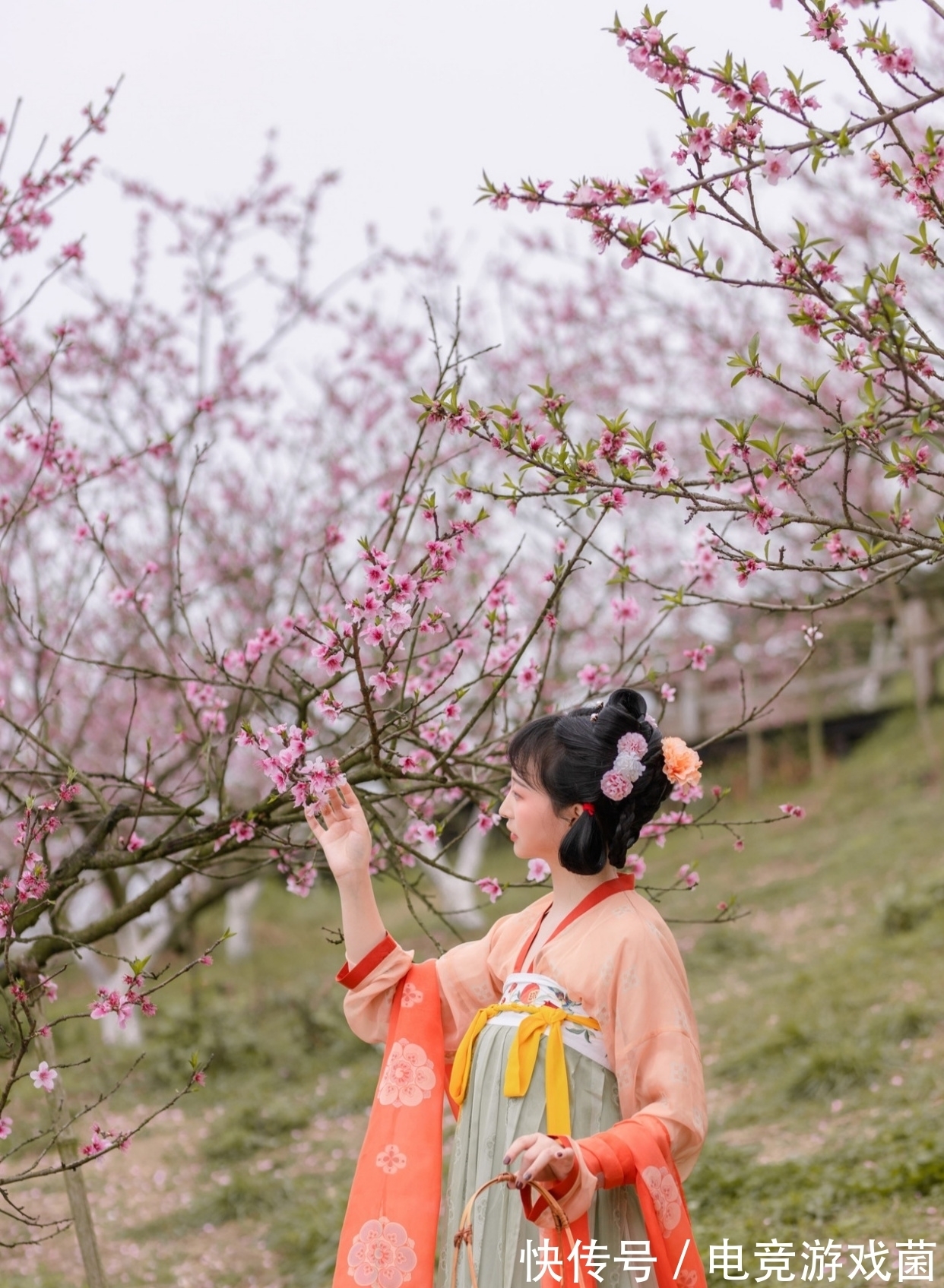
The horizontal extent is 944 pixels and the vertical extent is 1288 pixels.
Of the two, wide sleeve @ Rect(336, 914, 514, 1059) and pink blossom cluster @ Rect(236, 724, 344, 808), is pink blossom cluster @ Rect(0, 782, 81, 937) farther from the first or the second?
wide sleeve @ Rect(336, 914, 514, 1059)

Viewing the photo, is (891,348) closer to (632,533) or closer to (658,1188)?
(658,1188)

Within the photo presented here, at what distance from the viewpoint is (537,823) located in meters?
2.64

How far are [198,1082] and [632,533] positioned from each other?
36.1 feet

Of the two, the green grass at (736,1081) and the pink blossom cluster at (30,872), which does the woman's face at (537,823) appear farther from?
the green grass at (736,1081)

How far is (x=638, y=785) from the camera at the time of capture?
2617 mm

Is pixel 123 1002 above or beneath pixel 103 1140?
above

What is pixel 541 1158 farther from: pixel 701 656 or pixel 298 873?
pixel 701 656

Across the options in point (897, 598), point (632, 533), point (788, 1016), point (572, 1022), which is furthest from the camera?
point (632, 533)

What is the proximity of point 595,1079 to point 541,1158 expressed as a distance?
1.28 feet

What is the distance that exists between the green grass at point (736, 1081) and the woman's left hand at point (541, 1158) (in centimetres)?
249

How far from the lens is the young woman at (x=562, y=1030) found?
2398mm

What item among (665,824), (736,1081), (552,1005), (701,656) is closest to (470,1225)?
(552,1005)

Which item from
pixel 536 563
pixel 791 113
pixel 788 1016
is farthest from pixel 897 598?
pixel 791 113

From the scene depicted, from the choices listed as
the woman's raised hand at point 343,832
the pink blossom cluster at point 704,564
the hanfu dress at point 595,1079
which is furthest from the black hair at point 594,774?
the pink blossom cluster at point 704,564
